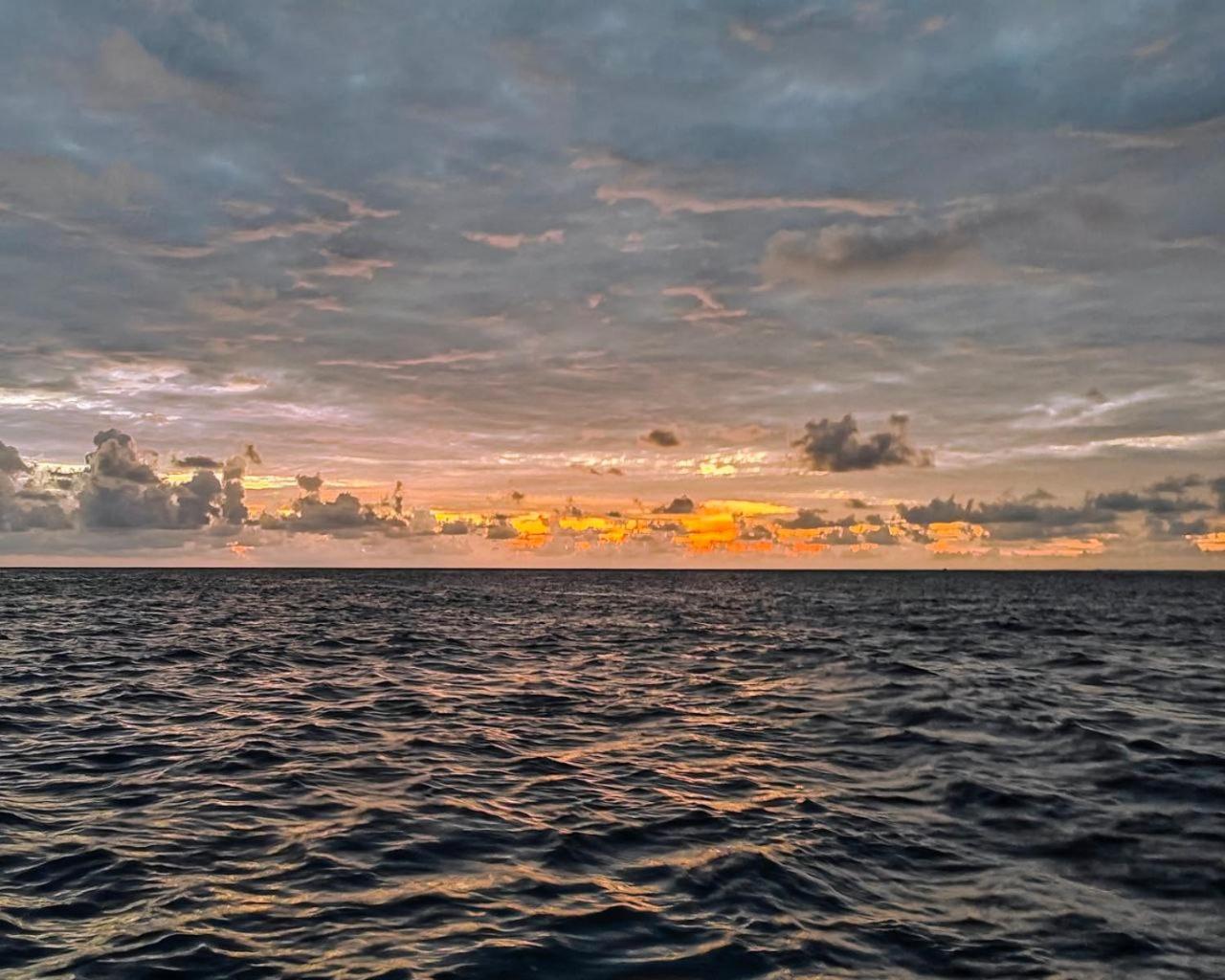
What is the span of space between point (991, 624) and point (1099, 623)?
858 centimetres

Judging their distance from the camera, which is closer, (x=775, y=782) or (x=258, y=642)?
(x=775, y=782)

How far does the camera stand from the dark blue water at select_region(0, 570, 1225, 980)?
29.5 feet

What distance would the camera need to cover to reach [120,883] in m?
10.4

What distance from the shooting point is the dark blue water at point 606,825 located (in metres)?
8.99

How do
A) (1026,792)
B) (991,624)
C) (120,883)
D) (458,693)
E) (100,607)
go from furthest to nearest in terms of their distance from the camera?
(100,607) → (991,624) → (458,693) → (1026,792) → (120,883)

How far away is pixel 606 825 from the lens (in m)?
13.2

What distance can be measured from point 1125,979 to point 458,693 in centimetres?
2069

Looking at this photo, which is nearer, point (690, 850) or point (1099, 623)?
point (690, 850)

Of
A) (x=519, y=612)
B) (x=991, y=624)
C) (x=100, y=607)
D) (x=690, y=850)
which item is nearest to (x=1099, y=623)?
(x=991, y=624)

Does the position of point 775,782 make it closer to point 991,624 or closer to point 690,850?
point 690,850

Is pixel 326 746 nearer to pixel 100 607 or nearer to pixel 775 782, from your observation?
pixel 775 782

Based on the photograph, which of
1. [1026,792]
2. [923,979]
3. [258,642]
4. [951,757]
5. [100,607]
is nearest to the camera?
[923,979]

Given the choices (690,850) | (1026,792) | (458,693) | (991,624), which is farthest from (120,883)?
(991,624)

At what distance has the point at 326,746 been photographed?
18641mm
